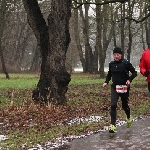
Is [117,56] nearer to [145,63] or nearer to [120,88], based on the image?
[120,88]

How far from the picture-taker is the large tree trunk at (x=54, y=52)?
1337 centimetres

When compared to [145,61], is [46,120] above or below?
below

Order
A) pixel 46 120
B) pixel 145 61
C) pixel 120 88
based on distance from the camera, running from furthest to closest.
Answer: pixel 46 120 < pixel 145 61 < pixel 120 88

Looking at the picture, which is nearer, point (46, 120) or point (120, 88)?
point (120, 88)

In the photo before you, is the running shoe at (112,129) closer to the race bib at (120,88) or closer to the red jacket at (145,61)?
the race bib at (120,88)

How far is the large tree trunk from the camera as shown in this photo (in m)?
13.4

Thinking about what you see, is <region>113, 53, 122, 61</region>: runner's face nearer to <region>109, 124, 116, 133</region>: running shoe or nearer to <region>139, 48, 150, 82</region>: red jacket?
<region>139, 48, 150, 82</region>: red jacket

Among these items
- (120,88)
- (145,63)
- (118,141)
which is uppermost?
(145,63)

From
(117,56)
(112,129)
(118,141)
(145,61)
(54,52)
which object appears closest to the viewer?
(118,141)

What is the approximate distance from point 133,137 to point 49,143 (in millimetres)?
1920

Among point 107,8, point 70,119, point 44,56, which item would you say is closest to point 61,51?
point 44,56

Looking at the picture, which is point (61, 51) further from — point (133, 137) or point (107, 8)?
point (107, 8)

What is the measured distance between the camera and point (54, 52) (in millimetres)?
13398

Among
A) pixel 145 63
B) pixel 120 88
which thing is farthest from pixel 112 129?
pixel 145 63
